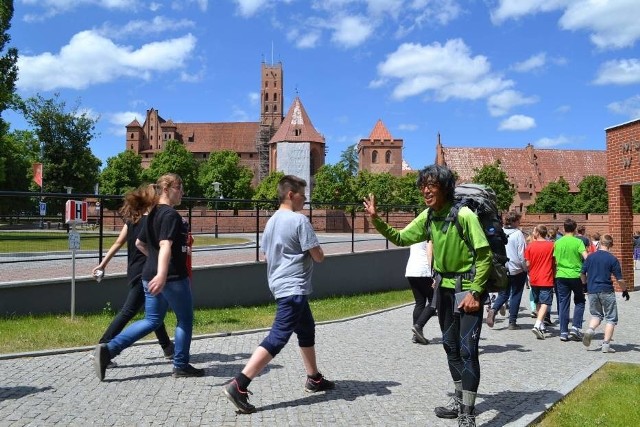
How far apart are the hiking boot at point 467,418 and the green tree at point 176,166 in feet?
260

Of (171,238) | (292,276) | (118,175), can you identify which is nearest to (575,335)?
(292,276)

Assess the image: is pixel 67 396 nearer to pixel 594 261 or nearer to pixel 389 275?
pixel 594 261

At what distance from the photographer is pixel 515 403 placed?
542cm

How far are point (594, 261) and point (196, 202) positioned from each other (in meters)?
7.16

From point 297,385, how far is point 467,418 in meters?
1.86

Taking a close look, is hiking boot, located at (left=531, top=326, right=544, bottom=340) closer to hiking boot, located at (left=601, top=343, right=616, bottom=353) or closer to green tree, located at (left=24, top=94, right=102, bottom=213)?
hiking boot, located at (left=601, top=343, right=616, bottom=353)

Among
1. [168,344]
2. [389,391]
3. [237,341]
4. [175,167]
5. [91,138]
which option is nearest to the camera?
[389,391]

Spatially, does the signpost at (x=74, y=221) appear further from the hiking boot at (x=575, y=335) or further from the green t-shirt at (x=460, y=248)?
the hiking boot at (x=575, y=335)

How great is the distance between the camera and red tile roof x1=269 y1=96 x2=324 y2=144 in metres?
104

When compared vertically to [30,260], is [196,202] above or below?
above

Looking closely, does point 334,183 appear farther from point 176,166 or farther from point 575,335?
point 575,335

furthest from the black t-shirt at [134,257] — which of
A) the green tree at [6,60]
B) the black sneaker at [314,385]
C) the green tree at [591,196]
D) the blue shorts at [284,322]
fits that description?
the green tree at [591,196]

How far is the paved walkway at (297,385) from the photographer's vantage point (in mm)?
4824

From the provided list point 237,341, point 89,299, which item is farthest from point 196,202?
point 237,341
